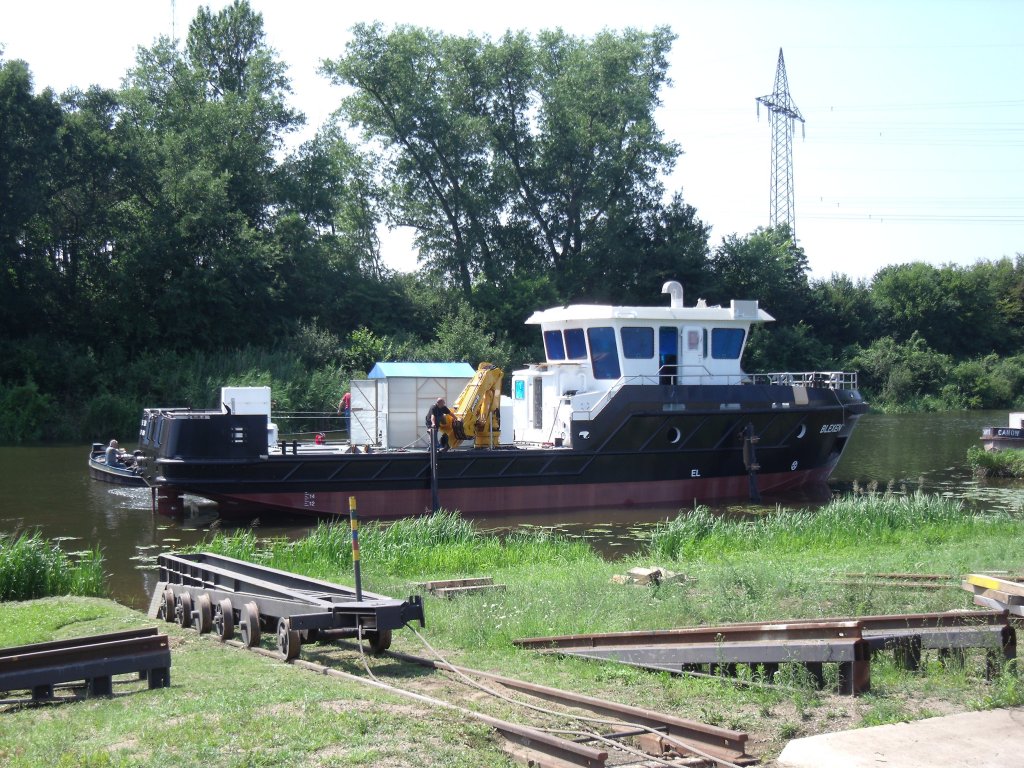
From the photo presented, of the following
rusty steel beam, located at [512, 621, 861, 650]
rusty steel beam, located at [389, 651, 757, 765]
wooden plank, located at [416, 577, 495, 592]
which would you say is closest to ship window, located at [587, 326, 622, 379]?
wooden plank, located at [416, 577, 495, 592]

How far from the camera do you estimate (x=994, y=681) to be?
21.0 ft

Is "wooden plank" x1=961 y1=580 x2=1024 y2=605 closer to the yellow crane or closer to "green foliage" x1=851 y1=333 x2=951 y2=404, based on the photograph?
the yellow crane

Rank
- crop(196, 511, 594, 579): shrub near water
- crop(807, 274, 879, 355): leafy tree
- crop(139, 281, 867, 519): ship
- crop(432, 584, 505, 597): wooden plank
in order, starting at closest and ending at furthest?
crop(432, 584, 505, 597): wooden plank
crop(196, 511, 594, 579): shrub near water
crop(139, 281, 867, 519): ship
crop(807, 274, 879, 355): leafy tree

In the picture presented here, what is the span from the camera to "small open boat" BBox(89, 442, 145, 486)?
21438 mm

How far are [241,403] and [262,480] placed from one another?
7.40ft

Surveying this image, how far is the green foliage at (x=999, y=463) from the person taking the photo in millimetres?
24973

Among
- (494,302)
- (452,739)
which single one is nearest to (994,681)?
→ (452,739)

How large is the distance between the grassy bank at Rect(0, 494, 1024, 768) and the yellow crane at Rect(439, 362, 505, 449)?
4.31 metres

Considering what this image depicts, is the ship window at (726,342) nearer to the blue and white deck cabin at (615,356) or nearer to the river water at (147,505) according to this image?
the blue and white deck cabin at (615,356)

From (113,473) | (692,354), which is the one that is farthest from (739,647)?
(113,473)

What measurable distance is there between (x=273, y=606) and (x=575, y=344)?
44.3 feet

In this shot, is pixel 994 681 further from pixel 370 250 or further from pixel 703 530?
pixel 370 250

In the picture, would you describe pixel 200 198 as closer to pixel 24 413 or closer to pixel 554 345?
pixel 24 413

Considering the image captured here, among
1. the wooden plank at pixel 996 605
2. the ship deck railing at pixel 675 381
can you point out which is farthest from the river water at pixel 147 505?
the wooden plank at pixel 996 605
